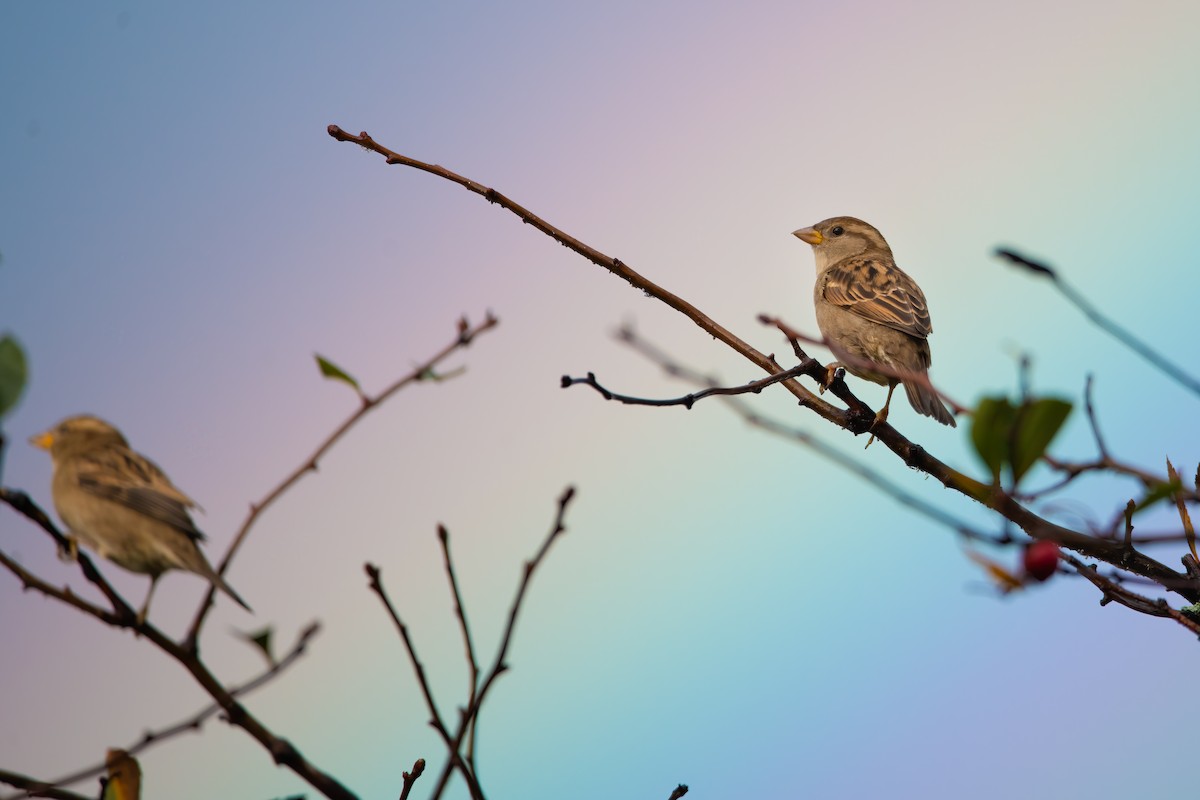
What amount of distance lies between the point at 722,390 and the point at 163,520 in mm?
2650

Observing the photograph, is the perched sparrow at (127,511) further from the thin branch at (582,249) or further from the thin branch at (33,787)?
the thin branch at (33,787)

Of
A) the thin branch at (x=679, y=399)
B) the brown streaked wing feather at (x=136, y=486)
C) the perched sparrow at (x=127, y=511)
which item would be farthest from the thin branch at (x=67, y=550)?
the brown streaked wing feather at (x=136, y=486)

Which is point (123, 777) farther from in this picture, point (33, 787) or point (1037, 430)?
point (1037, 430)

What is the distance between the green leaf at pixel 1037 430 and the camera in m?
1.47

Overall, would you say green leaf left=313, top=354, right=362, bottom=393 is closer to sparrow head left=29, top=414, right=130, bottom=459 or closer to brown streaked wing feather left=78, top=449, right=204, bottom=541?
brown streaked wing feather left=78, top=449, right=204, bottom=541

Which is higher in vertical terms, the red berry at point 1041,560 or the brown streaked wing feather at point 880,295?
the brown streaked wing feather at point 880,295

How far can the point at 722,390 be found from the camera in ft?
8.57

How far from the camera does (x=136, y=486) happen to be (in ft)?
14.7

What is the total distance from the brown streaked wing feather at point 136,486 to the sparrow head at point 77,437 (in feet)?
0.40

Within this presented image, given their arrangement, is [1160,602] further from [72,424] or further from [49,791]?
[72,424]

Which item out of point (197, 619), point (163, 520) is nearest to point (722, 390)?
point (197, 619)

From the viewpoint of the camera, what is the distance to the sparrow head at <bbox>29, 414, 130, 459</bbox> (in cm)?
489

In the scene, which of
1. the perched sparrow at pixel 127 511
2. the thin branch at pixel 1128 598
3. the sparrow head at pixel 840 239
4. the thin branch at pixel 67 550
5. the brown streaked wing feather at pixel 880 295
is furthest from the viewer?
the sparrow head at pixel 840 239

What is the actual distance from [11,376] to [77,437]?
3.62 meters
